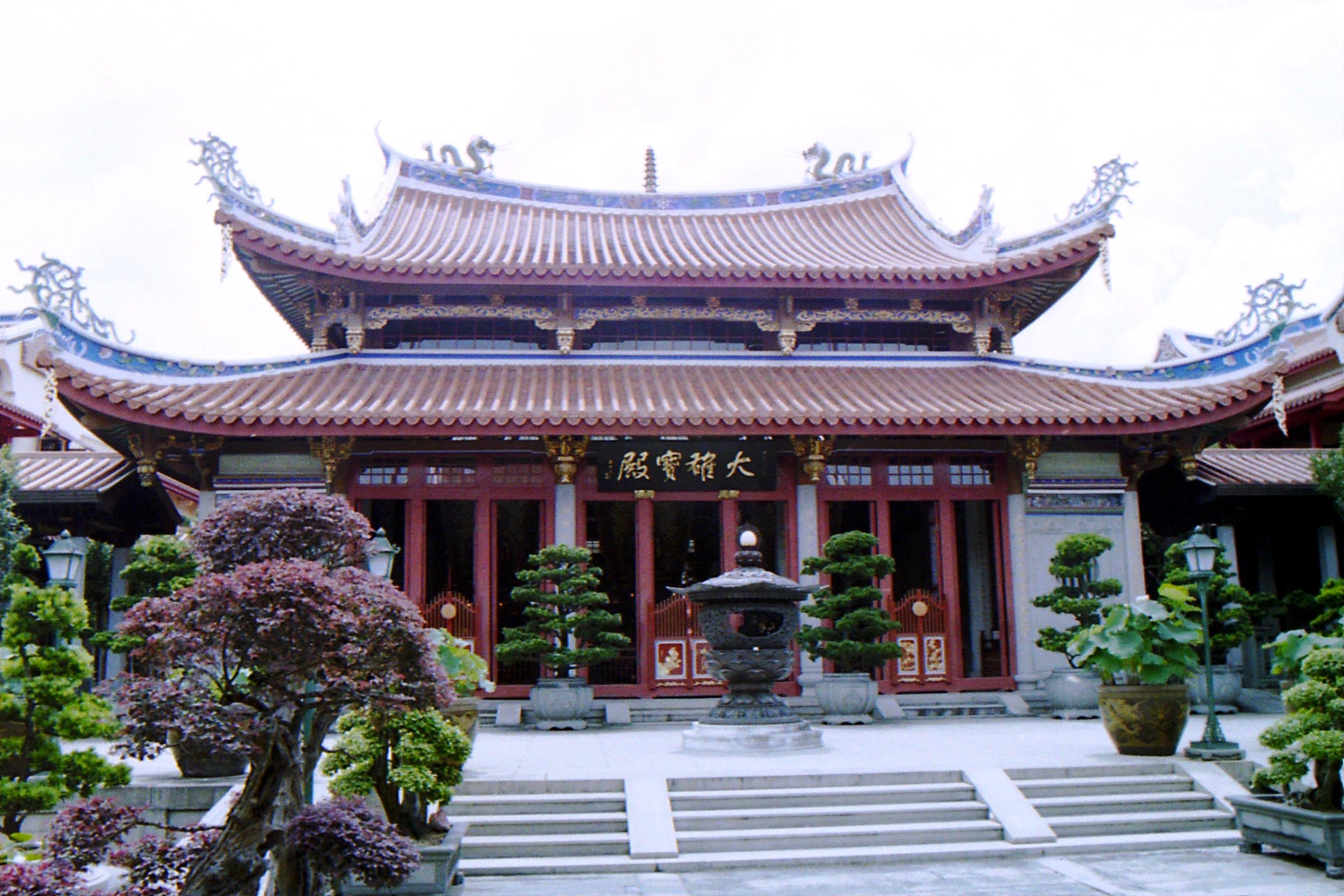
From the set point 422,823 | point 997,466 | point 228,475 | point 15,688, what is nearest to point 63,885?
point 422,823

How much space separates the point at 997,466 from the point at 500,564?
8.15 m

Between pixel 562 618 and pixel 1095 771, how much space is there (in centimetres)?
648

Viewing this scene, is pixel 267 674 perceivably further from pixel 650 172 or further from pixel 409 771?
pixel 650 172

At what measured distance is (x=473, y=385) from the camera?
15.5 metres

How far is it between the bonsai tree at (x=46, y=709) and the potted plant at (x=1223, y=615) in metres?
11.8

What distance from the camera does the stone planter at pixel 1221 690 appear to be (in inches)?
591

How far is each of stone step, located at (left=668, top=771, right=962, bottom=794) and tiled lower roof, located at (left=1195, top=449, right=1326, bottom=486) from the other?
374 inches

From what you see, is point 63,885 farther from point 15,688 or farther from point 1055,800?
point 1055,800

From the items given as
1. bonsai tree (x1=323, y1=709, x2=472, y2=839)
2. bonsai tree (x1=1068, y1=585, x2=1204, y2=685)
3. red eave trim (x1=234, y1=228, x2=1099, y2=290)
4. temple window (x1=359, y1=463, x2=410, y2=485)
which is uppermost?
red eave trim (x1=234, y1=228, x2=1099, y2=290)

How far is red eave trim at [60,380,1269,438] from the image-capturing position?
13.4m

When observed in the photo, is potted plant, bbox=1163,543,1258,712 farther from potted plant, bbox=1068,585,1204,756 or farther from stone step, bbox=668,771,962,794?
stone step, bbox=668,771,962,794

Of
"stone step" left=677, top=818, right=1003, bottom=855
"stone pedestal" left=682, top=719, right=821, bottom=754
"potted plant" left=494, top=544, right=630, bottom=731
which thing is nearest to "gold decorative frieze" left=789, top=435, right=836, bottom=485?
"potted plant" left=494, top=544, right=630, bottom=731

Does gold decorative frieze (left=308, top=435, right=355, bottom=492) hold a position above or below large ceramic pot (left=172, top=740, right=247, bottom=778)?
above

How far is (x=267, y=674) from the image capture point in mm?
5898
